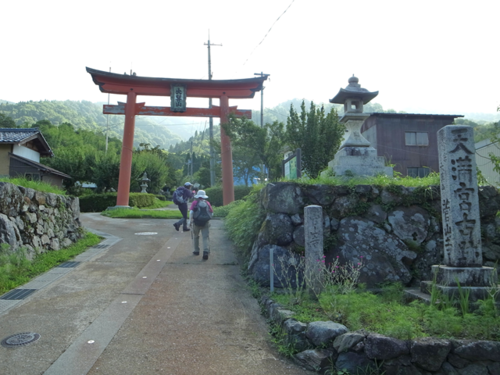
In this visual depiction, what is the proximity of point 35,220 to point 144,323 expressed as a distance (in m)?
4.68

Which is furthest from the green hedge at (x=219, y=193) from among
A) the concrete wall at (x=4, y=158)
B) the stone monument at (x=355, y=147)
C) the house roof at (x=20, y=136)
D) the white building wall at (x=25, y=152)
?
the stone monument at (x=355, y=147)

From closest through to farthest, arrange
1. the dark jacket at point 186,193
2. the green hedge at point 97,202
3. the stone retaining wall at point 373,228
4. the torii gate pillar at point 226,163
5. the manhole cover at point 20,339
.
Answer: the manhole cover at point 20,339
the stone retaining wall at point 373,228
the dark jacket at point 186,193
the torii gate pillar at point 226,163
the green hedge at point 97,202

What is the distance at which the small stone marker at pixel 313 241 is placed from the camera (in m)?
5.52

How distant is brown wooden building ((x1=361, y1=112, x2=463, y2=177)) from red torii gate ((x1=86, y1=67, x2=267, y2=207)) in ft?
32.7

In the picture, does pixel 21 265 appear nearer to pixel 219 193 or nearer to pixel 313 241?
pixel 313 241

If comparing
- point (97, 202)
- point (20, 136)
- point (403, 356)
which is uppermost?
point (20, 136)

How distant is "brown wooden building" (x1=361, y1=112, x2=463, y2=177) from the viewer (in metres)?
24.3

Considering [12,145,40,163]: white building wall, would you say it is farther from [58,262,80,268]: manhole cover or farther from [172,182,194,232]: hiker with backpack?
[58,262,80,268]: manhole cover

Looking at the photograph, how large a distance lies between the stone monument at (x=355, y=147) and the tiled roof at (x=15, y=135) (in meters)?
20.4

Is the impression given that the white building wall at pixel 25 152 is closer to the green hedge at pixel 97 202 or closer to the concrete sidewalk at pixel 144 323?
the green hedge at pixel 97 202

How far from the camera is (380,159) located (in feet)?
29.8

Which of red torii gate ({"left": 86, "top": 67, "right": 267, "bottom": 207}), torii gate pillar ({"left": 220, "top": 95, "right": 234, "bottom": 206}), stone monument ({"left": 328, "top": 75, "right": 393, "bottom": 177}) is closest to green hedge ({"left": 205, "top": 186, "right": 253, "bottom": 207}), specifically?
torii gate pillar ({"left": 220, "top": 95, "right": 234, "bottom": 206})

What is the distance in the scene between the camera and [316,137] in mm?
12859

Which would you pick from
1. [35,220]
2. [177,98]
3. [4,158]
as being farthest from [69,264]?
[4,158]
